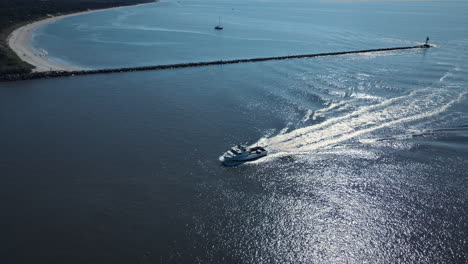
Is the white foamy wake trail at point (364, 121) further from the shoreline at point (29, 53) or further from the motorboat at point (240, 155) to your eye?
the shoreline at point (29, 53)

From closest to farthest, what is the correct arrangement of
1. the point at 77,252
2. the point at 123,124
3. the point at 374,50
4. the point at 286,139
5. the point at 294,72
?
the point at 77,252
the point at 286,139
the point at 123,124
the point at 294,72
the point at 374,50

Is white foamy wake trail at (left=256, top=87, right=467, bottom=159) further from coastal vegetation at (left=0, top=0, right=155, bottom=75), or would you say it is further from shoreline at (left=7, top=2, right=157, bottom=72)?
coastal vegetation at (left=0, top=0, right=155, bottom=75)

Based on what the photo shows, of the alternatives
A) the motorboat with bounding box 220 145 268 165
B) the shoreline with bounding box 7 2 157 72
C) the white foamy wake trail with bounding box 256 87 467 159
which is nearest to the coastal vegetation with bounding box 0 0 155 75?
the shoreline with bounding box 7 2 157 72

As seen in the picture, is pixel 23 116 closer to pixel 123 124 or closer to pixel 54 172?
pixel 123 124

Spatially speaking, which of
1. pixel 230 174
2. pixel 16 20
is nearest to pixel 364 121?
pixel 230 174

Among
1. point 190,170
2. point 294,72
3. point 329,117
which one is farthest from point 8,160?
point 294,72

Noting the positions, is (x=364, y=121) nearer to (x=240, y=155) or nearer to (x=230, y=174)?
(x=240, y=155)
